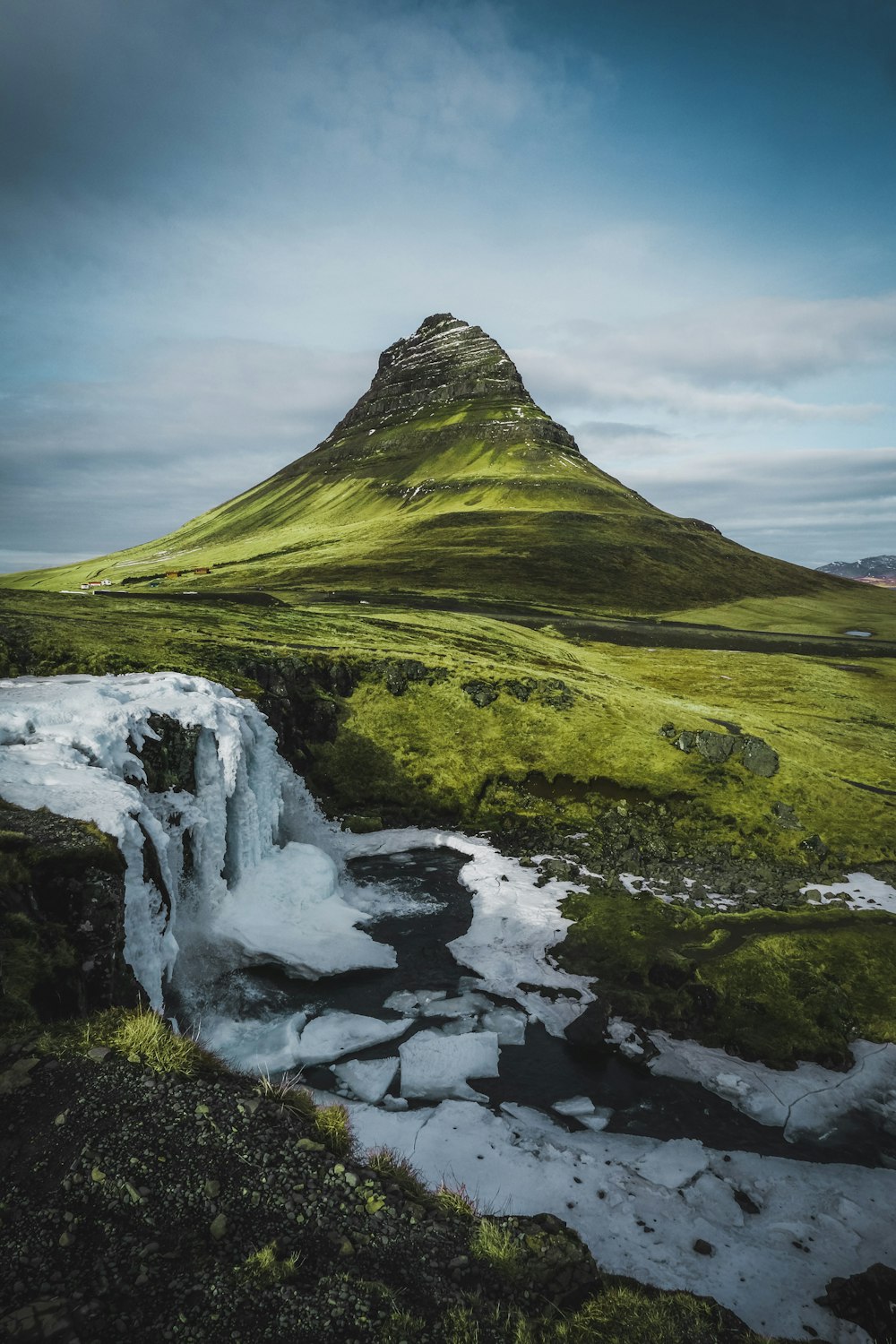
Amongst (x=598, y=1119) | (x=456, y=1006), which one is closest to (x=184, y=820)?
(x=456, y=1006)

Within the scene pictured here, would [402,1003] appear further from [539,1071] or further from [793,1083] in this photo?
[793,1083]

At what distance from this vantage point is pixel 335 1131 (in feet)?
45.5

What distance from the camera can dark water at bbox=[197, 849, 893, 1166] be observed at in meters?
22.0

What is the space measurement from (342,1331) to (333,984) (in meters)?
19.4

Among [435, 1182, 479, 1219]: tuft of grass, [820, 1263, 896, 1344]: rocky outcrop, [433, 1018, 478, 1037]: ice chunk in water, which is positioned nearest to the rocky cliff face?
[435, 1182, 479, 1219]: tuft of grass

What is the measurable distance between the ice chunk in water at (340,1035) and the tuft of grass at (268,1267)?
14.1 m

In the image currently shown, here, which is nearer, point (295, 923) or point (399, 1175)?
point (399, 1175)

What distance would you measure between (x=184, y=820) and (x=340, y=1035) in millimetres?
11760

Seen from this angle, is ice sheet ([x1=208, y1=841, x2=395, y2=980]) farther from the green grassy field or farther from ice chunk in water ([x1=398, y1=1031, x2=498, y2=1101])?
the green grassy field

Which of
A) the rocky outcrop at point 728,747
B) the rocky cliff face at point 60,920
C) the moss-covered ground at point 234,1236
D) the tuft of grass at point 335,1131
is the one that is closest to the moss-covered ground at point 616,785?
the rocky outcrop at point 728,747

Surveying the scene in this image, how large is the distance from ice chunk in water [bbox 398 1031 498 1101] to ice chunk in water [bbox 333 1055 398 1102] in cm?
52

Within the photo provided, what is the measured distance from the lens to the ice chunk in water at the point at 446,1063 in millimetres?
23391

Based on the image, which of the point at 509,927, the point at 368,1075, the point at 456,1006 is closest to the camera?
the point at 368,1075

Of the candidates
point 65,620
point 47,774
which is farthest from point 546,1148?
point 65,620
